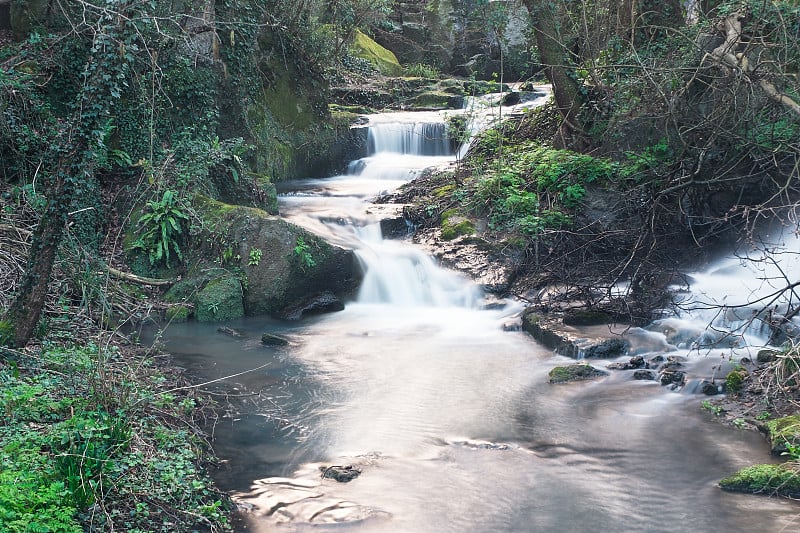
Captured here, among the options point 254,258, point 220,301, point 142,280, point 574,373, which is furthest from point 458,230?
point 142,280

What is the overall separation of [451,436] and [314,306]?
5.30m

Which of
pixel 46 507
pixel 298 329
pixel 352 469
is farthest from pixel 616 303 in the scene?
pixel 46 507

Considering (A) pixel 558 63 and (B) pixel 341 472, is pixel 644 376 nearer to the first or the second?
(B) pixel 341 472

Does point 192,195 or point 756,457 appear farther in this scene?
point 192,195

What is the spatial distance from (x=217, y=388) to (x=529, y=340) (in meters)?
4.70

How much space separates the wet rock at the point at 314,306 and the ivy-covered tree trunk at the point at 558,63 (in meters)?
6.14

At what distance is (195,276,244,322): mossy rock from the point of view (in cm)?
1161

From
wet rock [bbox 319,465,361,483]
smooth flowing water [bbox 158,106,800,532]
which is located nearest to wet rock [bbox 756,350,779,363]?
smooth flowing water [bbox 158,106,800,532]

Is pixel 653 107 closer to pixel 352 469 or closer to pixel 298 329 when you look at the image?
pixel 298 329

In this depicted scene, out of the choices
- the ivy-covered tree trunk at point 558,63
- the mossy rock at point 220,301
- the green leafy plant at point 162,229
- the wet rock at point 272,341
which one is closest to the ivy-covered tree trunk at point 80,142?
the wet rock at point 272,341

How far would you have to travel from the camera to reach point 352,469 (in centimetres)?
657

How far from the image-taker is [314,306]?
1226cm

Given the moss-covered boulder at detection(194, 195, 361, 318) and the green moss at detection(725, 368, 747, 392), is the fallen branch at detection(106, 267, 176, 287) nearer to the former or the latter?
the moss-covered boulder at detection(194, 195, 361, 318)

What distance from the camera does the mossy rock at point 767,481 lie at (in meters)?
6.03
